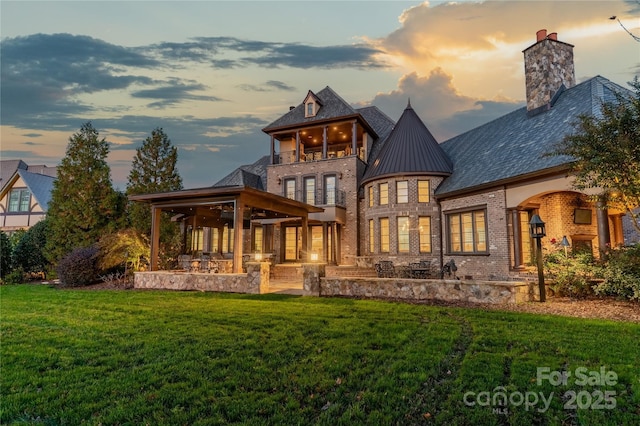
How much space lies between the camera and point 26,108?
21.2 meters

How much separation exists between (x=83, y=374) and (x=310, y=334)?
335 centimetres

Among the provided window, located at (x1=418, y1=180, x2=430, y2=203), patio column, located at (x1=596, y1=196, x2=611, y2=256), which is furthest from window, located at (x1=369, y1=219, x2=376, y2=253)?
patio column, located at (x1=596, y1=196, x2=611, y2=256)

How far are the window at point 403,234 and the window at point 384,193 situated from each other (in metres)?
1.33

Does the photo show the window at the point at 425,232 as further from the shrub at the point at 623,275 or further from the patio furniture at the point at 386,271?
the shrub at the point at 623,275

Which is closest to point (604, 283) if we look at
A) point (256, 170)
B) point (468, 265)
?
point (468, 265)

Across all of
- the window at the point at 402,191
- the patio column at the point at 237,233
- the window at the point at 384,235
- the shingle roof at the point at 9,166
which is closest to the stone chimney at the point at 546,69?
the window at the point at 402,191

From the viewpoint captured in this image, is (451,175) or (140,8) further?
(451,175)

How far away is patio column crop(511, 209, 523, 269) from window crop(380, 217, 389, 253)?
21.0ft

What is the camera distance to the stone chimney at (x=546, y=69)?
15773mm

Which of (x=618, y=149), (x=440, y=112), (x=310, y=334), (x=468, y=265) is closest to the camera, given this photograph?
(x=310, y=334)

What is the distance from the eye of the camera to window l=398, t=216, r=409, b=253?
17.8 metres

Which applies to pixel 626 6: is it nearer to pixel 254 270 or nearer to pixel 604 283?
pixel 604 283

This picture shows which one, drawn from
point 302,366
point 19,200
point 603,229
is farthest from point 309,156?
point 19,200

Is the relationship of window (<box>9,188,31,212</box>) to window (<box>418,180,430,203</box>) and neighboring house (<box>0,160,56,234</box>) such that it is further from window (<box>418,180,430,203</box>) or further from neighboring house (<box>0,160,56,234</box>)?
window (<box>418,180,430,203</box>)
